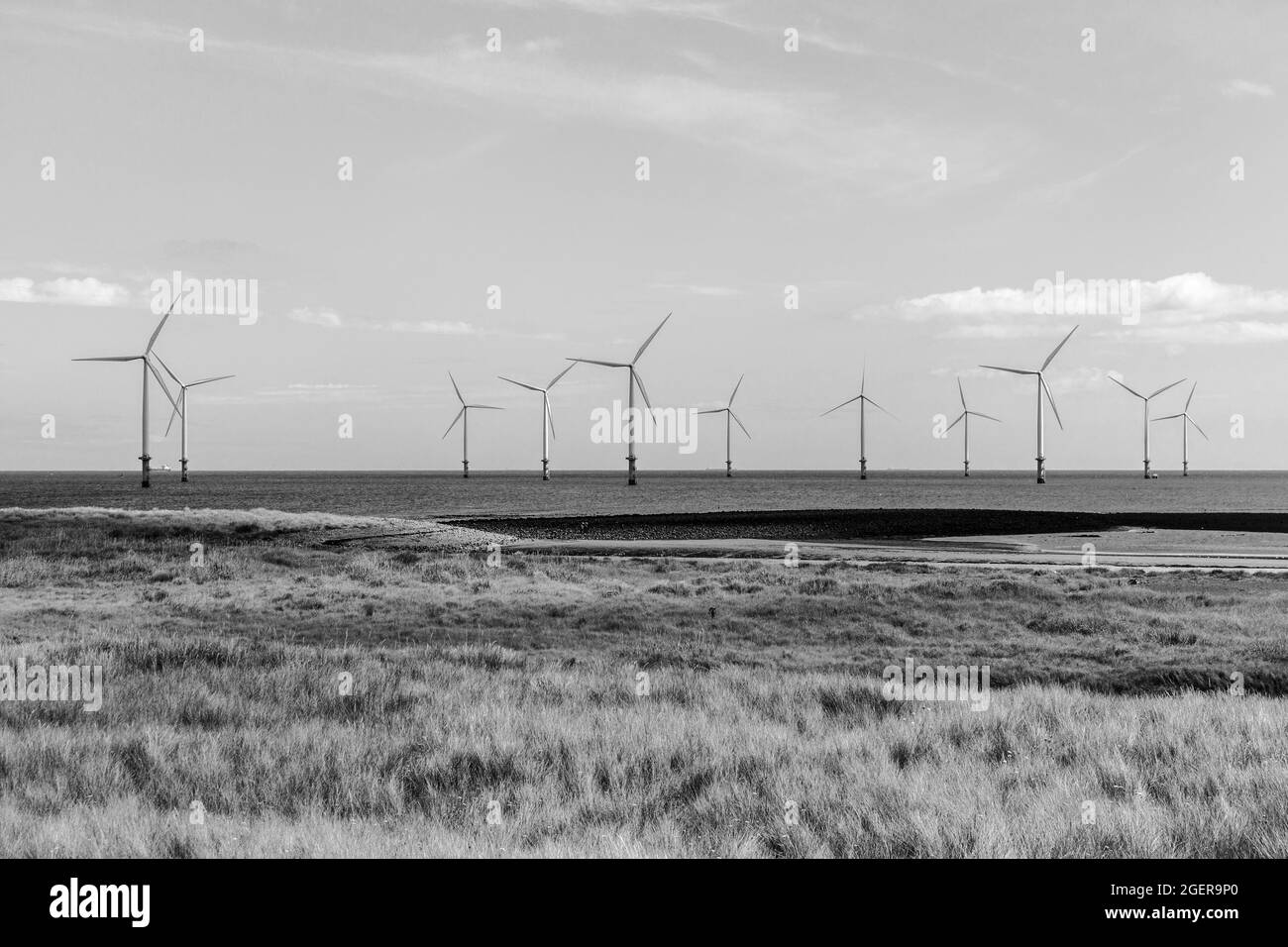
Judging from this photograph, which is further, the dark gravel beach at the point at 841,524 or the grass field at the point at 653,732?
the dark gravel beach at the point at 841,524

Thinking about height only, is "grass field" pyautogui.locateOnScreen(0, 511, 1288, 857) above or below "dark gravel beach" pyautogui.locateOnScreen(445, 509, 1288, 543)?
above

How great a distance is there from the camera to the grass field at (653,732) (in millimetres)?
8680

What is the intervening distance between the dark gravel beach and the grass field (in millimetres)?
44171

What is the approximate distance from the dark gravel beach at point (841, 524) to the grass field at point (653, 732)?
44171mm

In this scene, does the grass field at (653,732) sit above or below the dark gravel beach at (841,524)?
above

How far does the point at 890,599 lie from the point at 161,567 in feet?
92.9

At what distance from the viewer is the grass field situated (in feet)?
28.5

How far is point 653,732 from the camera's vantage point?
1316 centimetres

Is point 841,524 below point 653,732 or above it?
below

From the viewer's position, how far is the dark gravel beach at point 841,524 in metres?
80.2

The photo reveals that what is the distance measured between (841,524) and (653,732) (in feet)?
271

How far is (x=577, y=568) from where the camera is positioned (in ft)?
148
